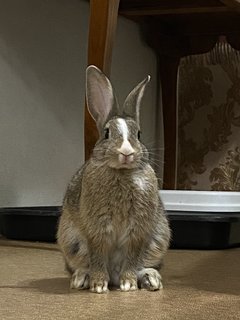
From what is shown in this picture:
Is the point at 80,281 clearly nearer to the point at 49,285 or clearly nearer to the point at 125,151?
the point at 49,285

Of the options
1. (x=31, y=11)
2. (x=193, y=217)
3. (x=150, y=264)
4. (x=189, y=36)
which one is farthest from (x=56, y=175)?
(x=150, y=264)

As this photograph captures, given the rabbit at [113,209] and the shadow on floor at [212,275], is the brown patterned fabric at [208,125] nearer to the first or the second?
the shadow on floor at [212,275]

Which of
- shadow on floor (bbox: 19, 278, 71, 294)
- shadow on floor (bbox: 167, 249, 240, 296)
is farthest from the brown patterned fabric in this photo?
shadow on floor (bbox: 19, 278, 71, 294)

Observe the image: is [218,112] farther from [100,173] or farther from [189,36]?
[100,173]

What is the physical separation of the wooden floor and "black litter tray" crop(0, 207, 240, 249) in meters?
0.18

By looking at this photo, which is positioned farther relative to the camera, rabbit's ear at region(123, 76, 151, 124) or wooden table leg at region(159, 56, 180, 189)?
wooden table leg at region(159, 56, 180, 189)

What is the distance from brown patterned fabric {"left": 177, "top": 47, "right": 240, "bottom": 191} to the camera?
7.42ft

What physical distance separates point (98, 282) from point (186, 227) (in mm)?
547

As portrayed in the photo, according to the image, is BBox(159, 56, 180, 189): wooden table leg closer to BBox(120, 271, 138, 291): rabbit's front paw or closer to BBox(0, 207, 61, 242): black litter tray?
BBox(0, 207, 61, 242): black litter tray

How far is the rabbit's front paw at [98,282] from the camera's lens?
0.86 meters

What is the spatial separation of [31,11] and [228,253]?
766 mm

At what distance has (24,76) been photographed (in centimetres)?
167

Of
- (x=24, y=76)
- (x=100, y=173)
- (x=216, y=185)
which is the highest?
(x=24, y=76)

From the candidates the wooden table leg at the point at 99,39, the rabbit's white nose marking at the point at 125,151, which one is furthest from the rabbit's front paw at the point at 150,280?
the wooden table leg at the point at 99,39
